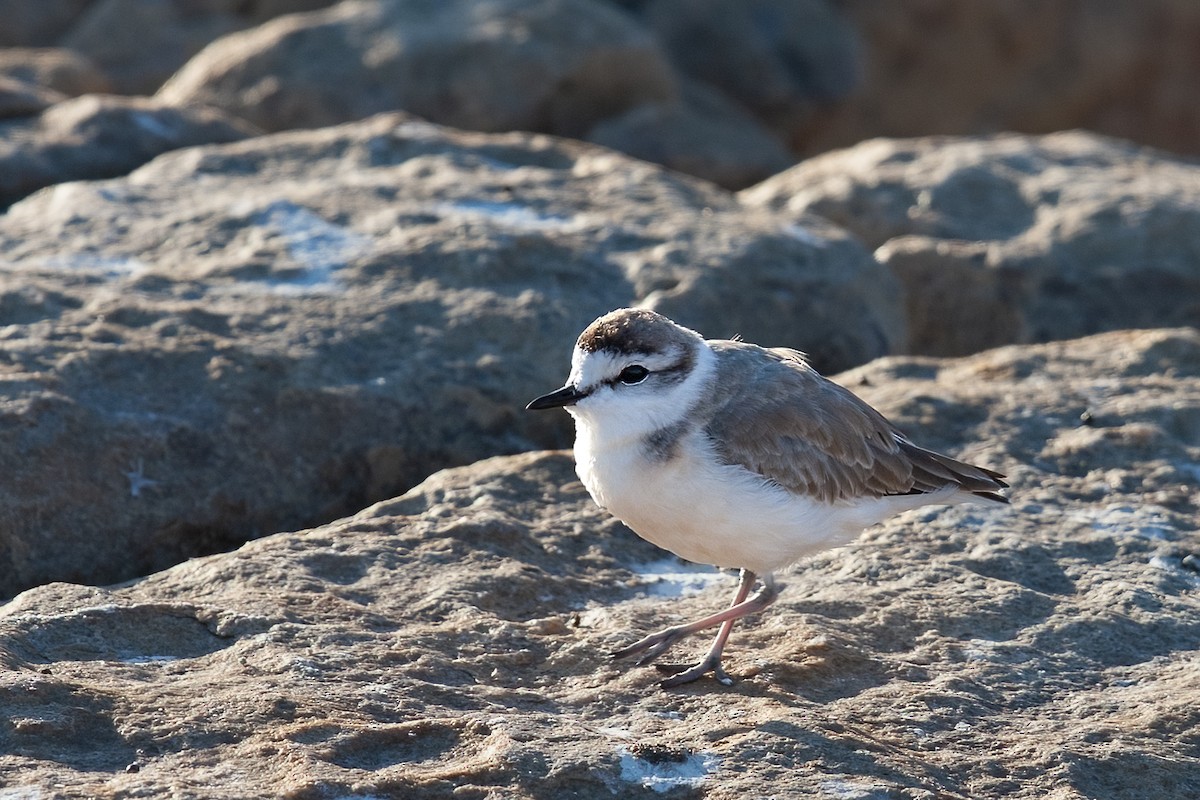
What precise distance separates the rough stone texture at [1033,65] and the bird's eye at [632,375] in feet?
47.5

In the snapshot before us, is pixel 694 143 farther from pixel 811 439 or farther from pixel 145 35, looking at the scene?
pixel 811 439

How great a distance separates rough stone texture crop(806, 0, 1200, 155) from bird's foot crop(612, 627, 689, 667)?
1484cm

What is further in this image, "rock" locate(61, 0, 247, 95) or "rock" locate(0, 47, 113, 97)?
"rock" locate(61, 0, 247, 95)

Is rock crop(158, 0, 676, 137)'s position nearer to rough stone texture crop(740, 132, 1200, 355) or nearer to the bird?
rough stone texture crop(740, 132, 1200, 355)

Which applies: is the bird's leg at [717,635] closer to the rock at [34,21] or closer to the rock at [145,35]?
the rock at [145,35]

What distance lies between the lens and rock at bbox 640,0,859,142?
17.1 m

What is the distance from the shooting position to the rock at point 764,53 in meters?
17.1

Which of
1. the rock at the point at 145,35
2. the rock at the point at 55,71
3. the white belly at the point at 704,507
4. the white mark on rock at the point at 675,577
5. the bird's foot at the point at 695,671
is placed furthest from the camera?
the rock at the point at 145,35

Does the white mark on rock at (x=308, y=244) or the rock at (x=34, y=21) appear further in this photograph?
the rock at (x=34, y=21)

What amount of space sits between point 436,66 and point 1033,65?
1039cm

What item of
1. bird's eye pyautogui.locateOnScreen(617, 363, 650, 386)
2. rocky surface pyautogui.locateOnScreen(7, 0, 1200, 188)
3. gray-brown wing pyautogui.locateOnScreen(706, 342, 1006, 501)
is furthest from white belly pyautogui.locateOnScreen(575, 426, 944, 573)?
rocky surface pyautogui.locateOnScreen(7, 0, 1200, 188)

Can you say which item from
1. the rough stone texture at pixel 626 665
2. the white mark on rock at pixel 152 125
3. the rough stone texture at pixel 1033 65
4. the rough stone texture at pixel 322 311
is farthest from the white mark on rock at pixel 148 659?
the rough stone texture at pixel 1033 65

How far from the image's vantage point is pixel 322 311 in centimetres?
741

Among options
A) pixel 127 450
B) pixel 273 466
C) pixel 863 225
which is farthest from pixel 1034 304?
pixel 127 450
